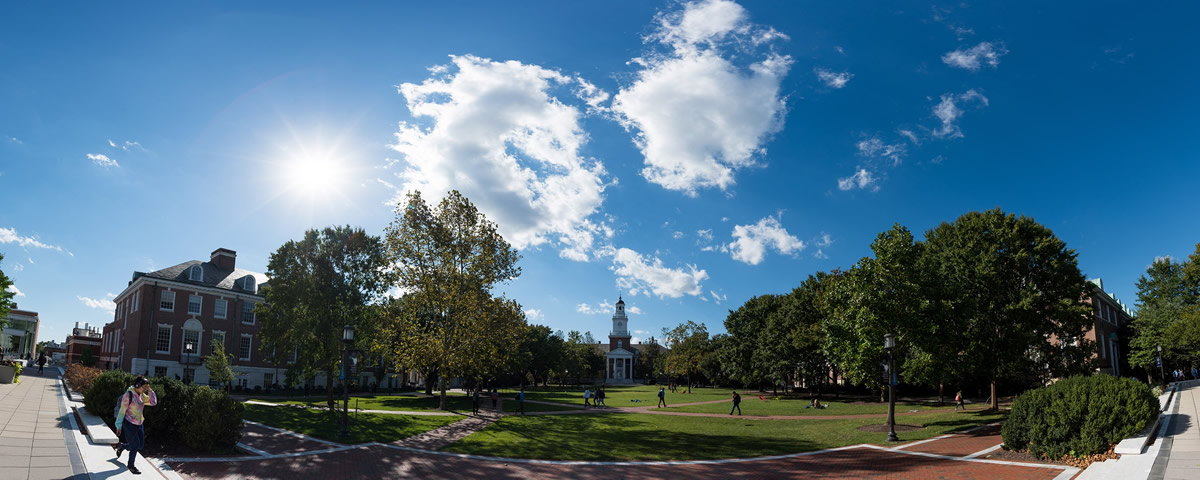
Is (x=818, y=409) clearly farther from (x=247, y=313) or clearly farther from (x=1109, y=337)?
(x=247, y=313)

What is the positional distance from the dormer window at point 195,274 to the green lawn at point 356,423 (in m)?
32.8

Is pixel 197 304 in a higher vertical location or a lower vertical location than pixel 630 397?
higher

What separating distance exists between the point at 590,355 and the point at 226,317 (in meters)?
60.7

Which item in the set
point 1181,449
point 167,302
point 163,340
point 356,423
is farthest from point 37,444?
point 167,302

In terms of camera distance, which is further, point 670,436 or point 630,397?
point 630,397

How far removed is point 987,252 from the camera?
30141 millimetres

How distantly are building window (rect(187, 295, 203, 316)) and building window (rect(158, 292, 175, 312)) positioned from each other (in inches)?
48.4

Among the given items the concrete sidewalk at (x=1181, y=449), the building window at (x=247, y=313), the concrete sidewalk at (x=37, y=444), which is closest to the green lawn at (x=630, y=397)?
the building window at (x=247, y=313)

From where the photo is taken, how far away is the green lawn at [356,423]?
20297 mm

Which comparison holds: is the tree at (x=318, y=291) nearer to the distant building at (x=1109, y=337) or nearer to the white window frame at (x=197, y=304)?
the white window frame at (x=197, y=304)

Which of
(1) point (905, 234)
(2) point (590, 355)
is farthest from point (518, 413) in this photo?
(2) point (590, 355)

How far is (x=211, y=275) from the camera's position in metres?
56.4

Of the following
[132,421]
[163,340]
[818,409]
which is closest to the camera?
[132,421]

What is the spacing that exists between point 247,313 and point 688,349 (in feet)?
162
